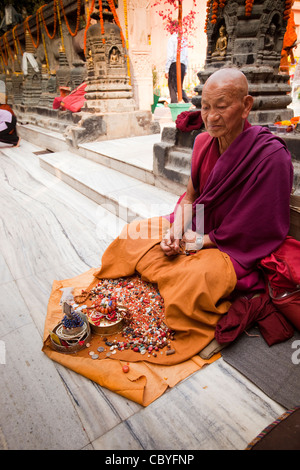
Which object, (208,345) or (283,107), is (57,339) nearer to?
(208,345)

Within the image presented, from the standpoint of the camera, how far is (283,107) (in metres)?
3.03

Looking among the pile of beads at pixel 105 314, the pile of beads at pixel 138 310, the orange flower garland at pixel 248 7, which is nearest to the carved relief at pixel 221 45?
the orange flower garland at pixel 248 7

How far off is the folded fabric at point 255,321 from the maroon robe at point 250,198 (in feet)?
0.33

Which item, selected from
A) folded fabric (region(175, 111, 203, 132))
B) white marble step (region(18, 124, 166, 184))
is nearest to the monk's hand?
folded fabric (region(175, 111, 203, 132))

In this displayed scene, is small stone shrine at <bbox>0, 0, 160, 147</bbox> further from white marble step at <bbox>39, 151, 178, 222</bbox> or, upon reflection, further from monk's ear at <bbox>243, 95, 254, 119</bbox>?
monk's ear at <bbox>243, 95, 254, 119</bbox>

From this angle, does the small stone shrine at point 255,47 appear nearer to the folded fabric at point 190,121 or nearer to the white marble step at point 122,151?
the folded fabric at point 190,121

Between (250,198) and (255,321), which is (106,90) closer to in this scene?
(250,198)

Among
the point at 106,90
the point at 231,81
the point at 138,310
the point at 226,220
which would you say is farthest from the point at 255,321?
the point at 106,90

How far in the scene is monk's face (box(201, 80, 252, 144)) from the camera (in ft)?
5.07

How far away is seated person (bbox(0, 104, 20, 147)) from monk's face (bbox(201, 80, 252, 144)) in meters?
6.37

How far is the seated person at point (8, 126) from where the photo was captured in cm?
659

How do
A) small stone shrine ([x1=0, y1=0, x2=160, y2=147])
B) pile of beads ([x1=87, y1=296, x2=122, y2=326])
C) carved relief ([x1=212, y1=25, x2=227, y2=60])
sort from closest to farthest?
pile of beads ([x1=87, y1=296, x2=122, y2=326]), carved relief ([x1=212, y1=25, x2=227, y2=60]), small stone shrine ([x1=0, y1=0, x2=160, y2=147])

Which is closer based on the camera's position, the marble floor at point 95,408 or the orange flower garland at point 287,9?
the marble floor at point 95,408

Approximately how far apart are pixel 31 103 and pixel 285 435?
426 inches
